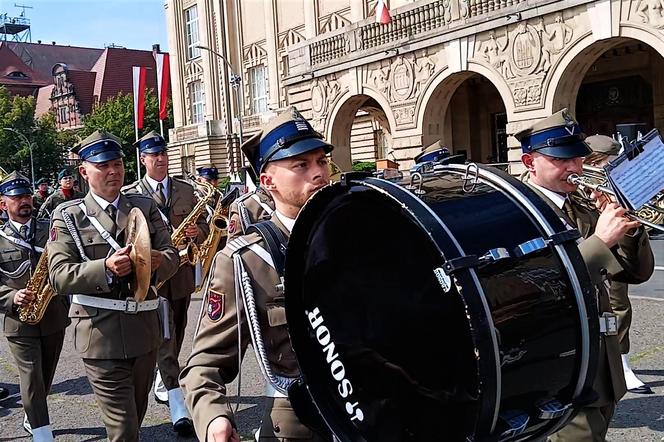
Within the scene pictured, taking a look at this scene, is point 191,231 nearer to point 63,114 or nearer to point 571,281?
point 571,281

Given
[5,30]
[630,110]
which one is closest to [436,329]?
[630,110]

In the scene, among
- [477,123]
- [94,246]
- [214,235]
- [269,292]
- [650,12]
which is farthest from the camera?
[477,123]

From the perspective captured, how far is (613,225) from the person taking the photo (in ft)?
8.79

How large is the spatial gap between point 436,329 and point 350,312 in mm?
388

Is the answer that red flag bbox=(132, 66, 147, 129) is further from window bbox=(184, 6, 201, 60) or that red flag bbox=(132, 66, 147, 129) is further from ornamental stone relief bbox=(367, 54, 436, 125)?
window bbox=(184, 6, 201, 60)

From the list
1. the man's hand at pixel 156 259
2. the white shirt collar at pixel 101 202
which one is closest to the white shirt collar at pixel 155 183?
the white shirt collar at pixel 101 202

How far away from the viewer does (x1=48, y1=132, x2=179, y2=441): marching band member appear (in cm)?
395

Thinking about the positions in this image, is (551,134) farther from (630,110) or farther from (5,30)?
(5,30)

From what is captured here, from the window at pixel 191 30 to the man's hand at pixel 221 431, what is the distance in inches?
1743

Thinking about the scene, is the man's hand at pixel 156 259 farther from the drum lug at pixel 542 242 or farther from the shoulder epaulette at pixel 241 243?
the drum lug at pixel 542 242

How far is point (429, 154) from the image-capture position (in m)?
7.71

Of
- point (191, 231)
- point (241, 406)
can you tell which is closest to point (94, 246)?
point (241, 406)

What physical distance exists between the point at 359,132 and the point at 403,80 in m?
11.5

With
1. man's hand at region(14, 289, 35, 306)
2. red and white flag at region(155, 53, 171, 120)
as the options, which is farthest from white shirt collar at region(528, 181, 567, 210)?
red and white flag at region(155, 53, 171, 120)
